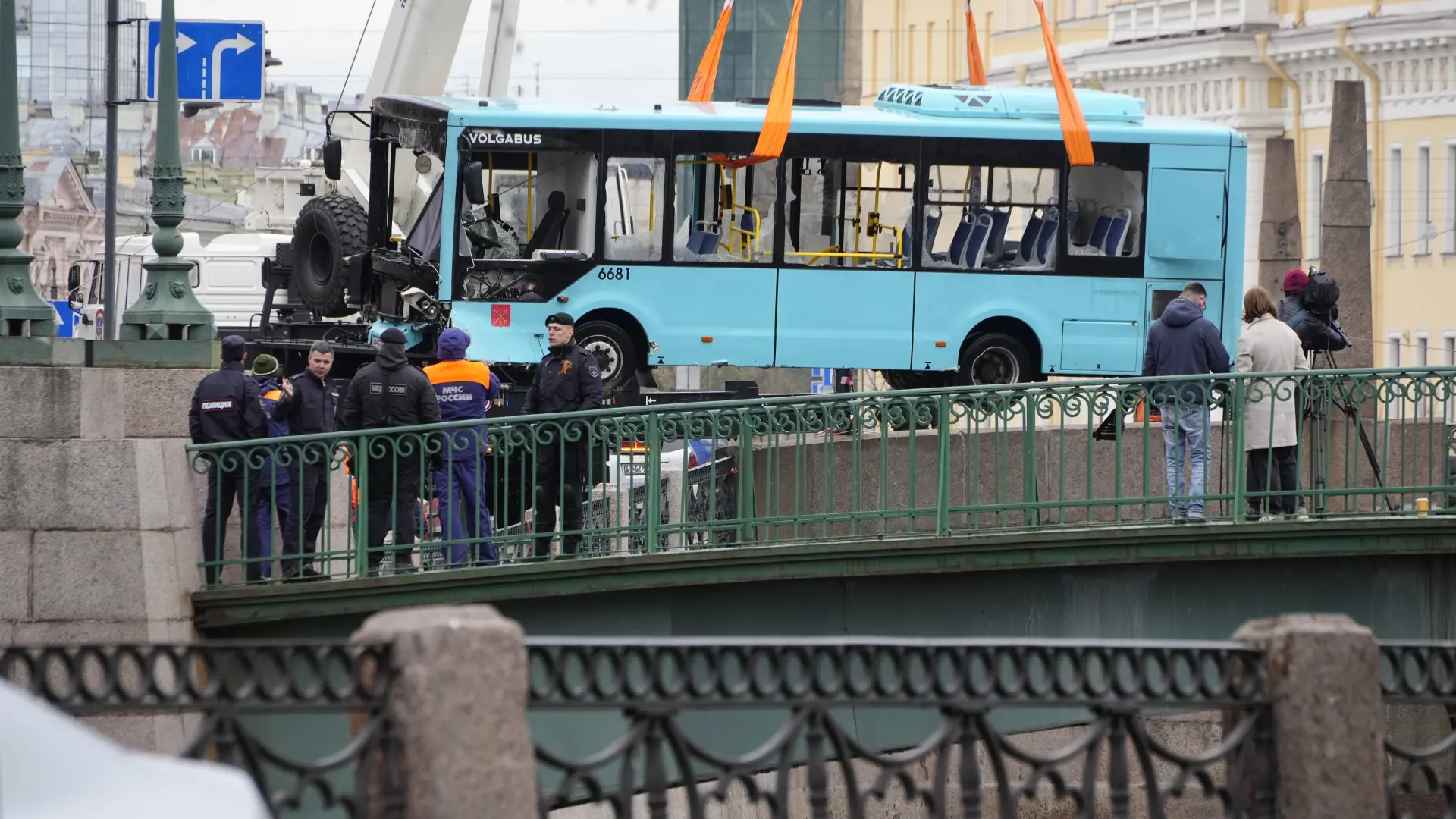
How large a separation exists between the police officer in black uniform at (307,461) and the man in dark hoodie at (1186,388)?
16.0 ft

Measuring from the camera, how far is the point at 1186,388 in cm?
1405

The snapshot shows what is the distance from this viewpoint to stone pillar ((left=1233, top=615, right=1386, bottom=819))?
6504 millimetres

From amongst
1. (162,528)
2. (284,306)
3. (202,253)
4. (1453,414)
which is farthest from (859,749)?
Result: (202,253)

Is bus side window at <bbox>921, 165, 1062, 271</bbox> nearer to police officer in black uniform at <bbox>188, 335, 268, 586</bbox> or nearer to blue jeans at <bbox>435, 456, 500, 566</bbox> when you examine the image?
blue jeans at <bbox>435, 456, 500, 566</bbox>

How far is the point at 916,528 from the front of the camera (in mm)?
14547

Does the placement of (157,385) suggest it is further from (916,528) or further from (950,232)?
(950,232)

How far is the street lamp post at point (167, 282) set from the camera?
42.2 ft

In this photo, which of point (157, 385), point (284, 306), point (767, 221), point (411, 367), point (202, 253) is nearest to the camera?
point (157, 385)

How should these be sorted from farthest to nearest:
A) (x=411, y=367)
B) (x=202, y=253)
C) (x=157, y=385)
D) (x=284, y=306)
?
(x=202, y=253)
(x=284, y=306)
(x=411, y=367)
(x=157, y=385)

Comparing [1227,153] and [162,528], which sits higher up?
[1227,153]

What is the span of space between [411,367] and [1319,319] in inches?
236

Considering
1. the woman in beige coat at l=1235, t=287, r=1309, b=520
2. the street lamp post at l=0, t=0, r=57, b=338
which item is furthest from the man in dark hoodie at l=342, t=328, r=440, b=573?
the woman in beige coat at l=1235, t=287, r=1309, b=520

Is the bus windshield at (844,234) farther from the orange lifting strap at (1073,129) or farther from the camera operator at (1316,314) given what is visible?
the camera operator at (1316,314)

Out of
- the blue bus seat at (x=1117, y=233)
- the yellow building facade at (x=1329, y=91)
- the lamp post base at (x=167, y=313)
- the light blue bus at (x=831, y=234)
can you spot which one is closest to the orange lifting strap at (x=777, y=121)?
the light blue bus at (x=831, y=234)
